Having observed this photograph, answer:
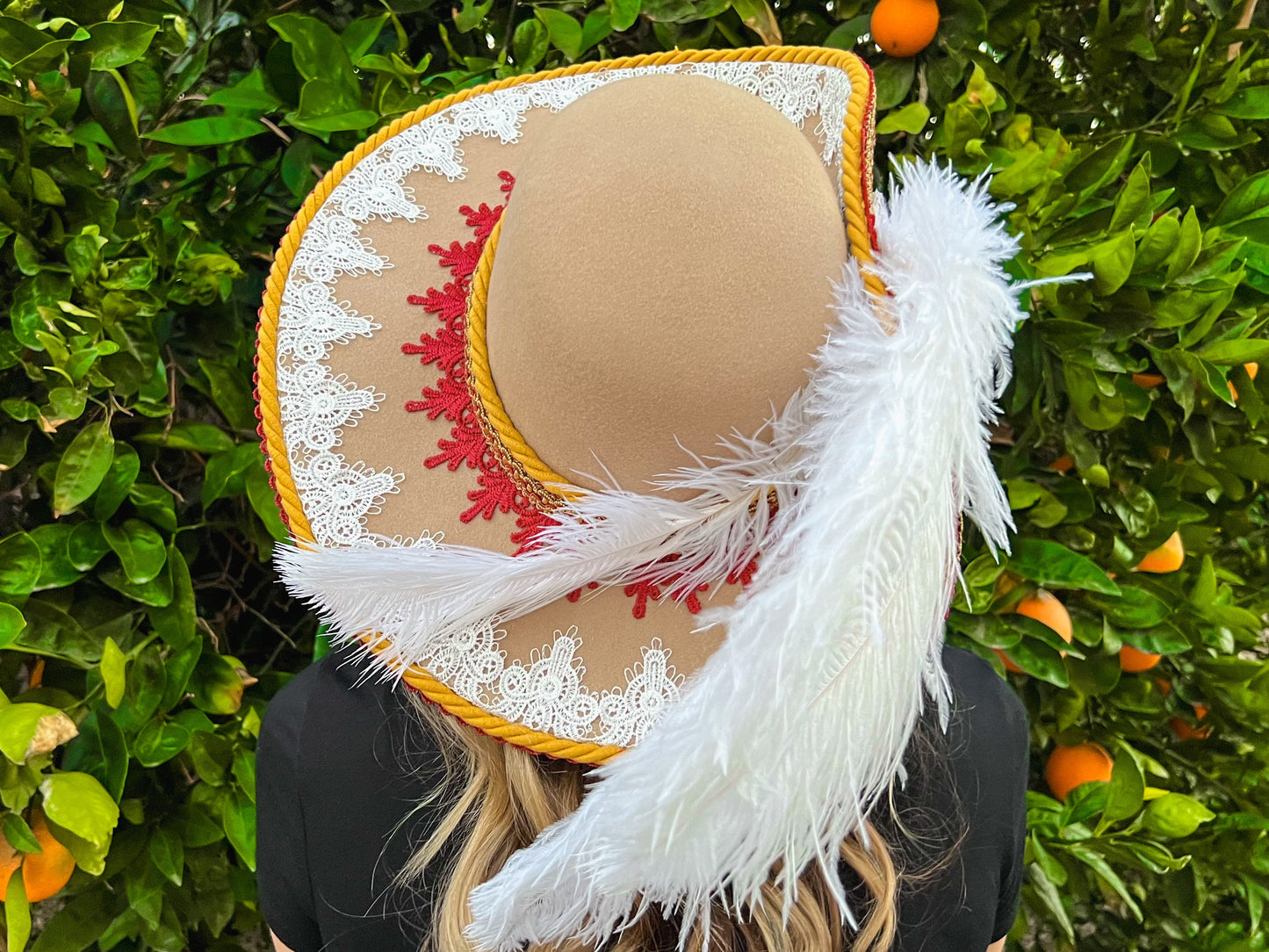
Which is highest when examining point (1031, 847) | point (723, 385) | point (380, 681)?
point (723, 385)

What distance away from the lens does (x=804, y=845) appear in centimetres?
52

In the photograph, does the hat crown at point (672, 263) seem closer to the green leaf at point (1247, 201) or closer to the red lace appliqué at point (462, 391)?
the red lace appliqué at point (462, 391)

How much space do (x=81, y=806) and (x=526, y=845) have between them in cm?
48

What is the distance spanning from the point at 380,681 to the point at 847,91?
0.68m

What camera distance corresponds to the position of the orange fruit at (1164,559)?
1.17 metres

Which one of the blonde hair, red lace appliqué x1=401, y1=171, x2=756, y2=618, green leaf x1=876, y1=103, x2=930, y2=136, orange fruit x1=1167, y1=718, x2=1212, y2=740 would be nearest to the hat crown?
red lace appliqué x1=401, y1=171, x2=756, y2=618

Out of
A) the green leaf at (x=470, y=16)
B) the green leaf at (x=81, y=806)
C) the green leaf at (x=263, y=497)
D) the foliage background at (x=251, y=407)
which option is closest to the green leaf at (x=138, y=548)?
the foliage background at (x=251, y=407)

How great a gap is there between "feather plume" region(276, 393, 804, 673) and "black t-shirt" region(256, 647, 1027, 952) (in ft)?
0.27

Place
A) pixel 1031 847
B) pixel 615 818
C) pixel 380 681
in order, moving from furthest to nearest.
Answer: pixel 1031 847
pixel 380 681
pixel 615 818

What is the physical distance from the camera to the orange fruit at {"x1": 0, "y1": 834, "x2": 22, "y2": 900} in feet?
2.73

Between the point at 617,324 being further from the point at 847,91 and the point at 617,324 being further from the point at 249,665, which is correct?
the point at 249,665

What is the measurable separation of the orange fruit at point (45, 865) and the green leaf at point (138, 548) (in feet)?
0.86

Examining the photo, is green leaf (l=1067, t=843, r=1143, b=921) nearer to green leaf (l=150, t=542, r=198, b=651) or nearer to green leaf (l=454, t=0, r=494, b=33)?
green leaf (l=150, t=542, r=198, b=651)

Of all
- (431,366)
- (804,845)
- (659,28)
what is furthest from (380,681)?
(659,28)
